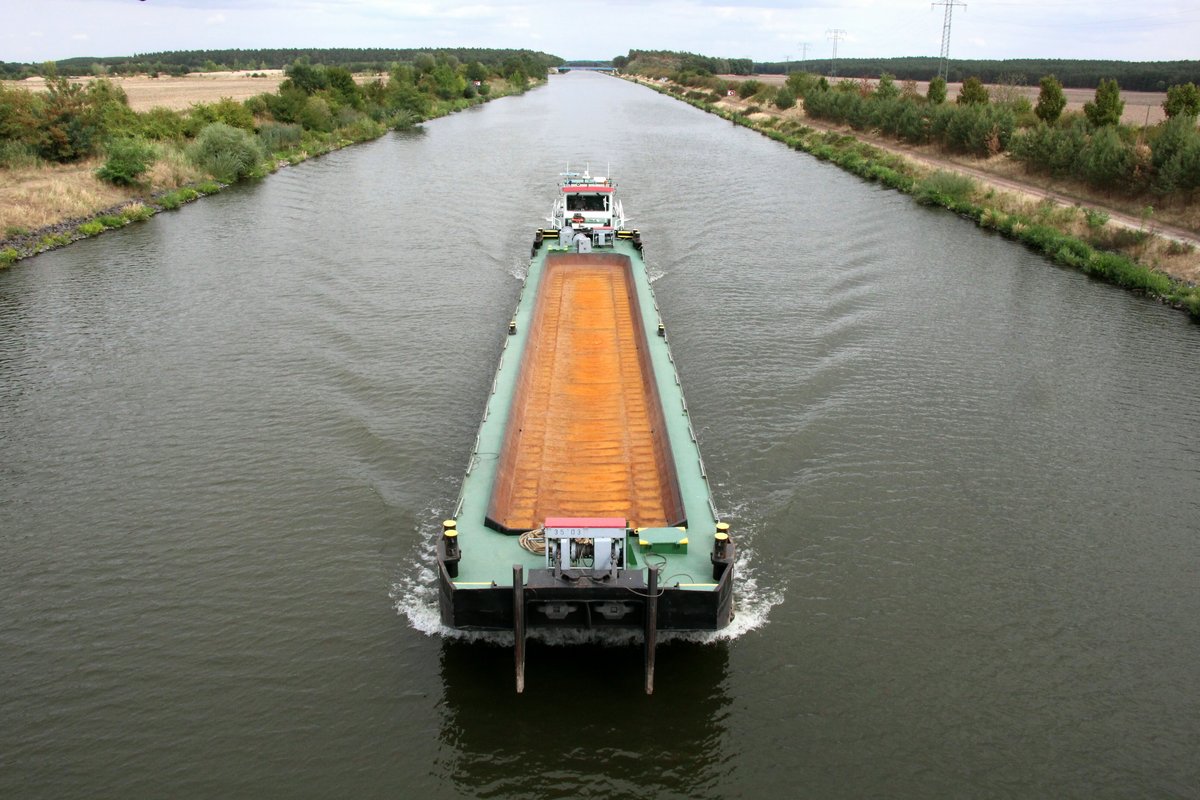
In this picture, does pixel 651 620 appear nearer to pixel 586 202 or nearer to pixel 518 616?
pixel 518 616

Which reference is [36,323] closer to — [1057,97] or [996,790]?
[996,790]

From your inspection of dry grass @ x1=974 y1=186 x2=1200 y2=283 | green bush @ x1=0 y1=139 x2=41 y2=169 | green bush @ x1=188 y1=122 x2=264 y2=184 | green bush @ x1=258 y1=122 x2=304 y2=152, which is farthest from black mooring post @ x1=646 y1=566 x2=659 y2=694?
green bush @ x1=258 y1=122 x2=304 y2=152

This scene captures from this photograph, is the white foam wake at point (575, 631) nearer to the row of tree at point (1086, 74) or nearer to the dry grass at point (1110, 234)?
the dry grass at point (1110, 234)

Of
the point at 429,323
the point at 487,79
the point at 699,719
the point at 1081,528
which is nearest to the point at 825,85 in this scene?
the point at 487,79

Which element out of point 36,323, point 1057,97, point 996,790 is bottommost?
point 996,790

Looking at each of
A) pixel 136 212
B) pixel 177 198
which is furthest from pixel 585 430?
pixel 177 198
